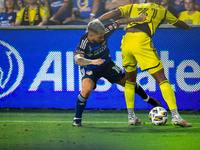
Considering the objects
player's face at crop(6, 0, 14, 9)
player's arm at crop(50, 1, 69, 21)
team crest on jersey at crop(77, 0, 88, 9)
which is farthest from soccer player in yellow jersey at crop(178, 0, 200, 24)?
player's face at crop(6, 0, 14, 9)

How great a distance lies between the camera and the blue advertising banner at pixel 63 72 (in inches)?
226

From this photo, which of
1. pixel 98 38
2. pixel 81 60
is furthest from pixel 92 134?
pixel 98 38

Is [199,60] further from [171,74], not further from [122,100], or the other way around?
[122,100]

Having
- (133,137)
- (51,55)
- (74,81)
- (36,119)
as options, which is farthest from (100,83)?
(133,137)

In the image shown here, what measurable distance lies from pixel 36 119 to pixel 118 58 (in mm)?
1945

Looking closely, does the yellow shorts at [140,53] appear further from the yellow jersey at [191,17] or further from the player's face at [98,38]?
the yellow jersey at [191,17]

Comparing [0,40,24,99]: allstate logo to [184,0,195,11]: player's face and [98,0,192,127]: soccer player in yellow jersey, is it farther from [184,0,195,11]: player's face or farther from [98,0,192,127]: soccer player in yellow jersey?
[184,0,195,11]: player's face

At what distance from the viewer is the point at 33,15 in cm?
651

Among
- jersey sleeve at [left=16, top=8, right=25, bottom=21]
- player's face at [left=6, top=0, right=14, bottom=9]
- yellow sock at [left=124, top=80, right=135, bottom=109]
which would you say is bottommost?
yellow sock at [left=124, top=80, right=135, bottom=109]

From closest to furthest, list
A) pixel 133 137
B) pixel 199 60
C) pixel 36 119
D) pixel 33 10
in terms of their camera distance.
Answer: pixel 133 137, pixel 36 119, pixel 199 60, pixel 33 10

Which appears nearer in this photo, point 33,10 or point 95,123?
point 95,123

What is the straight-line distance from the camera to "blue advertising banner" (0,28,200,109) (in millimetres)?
5730

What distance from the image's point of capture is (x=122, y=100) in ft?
19.5

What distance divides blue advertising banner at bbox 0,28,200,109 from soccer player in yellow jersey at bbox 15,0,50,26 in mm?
554
